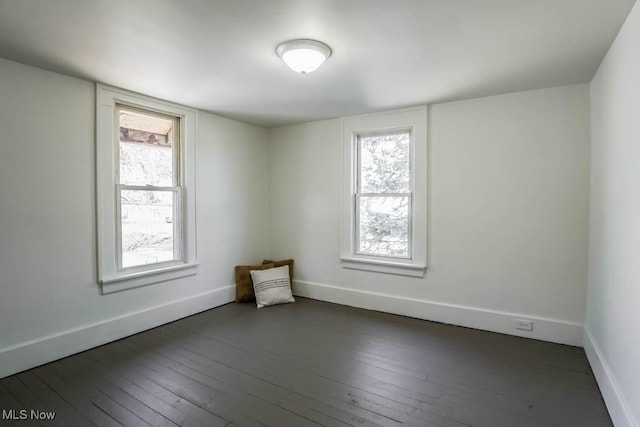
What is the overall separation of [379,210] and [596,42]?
2.44 m

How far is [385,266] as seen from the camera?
3.94 m

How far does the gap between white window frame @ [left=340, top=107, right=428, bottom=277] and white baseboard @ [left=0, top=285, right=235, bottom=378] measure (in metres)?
1.83

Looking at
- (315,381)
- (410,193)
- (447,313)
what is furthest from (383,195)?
(315,381)

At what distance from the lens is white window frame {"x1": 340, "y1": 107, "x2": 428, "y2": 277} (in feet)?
12.1

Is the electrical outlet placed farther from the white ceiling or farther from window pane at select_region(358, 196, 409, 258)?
the white ceiling

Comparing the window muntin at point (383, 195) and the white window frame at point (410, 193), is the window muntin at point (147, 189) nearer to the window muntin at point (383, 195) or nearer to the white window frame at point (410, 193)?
the white window frame at point (410, 193)

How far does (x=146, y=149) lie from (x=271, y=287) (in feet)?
6.98

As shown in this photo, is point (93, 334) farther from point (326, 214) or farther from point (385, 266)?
point (385, 266)

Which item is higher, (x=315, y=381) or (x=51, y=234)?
(x=51, y=234)

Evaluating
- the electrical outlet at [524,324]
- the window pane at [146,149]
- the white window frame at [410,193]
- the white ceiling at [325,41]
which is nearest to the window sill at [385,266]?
the white window frame at [410,193]

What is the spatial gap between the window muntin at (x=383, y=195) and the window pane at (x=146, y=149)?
2.19 metres

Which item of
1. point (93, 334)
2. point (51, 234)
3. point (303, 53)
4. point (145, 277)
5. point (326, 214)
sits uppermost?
point (303, 53)

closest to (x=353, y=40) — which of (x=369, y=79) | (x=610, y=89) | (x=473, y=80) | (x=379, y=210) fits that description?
(x=369, y=79)

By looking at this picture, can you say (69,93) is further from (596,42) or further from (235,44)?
(596,42)
